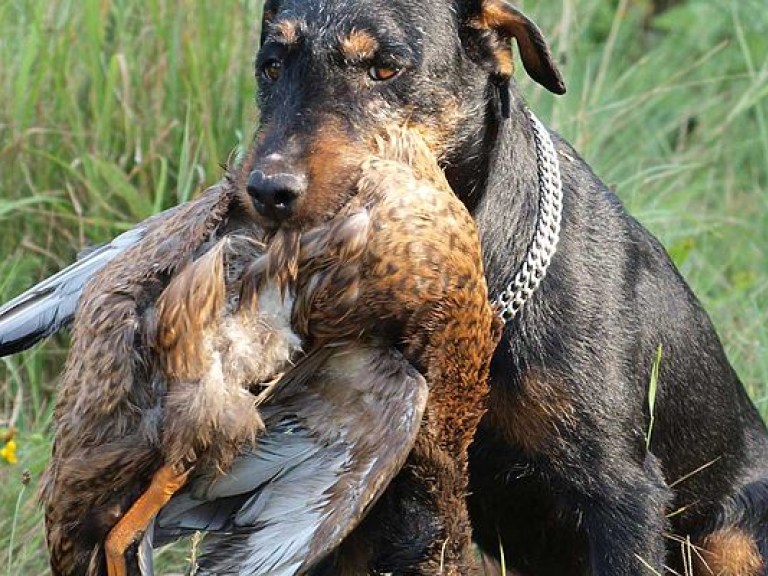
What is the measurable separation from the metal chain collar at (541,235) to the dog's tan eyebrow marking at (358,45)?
23.4 inches

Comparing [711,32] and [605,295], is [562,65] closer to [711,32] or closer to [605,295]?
[711,32]

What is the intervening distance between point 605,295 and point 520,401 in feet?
1.16

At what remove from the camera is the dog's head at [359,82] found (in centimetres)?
339

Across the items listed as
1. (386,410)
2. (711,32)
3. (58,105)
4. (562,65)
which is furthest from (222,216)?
(711,32)

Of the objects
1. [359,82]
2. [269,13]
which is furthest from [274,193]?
[269,13]

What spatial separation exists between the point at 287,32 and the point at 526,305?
0.85 metres

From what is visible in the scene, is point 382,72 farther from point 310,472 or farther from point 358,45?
point 310,472

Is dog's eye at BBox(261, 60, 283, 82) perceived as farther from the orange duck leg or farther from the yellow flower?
the yellow flower

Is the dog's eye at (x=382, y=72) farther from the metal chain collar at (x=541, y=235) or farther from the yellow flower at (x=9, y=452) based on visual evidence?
the yellow flower at (x=9, y=452)

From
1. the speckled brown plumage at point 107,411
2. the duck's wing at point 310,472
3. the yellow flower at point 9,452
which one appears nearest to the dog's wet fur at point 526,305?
the duck's wing at point 310,472

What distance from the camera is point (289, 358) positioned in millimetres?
3209

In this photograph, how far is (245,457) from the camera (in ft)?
10.9

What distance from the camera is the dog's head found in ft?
11.1

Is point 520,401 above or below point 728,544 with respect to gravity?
above
